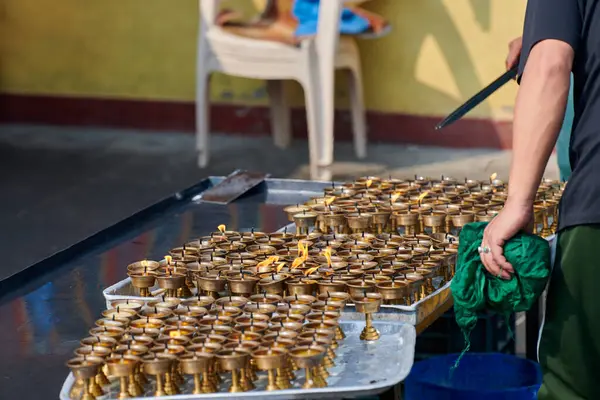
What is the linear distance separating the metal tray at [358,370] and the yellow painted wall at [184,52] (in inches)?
166

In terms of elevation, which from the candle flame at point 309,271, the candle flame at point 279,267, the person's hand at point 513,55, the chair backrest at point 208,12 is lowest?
the candle flame at point 309,271

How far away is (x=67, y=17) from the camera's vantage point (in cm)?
678

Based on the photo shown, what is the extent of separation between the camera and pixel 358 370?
1.83 m

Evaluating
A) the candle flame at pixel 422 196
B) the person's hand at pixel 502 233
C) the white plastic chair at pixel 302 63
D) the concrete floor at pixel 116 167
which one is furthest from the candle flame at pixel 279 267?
the white plastic chair at pixel 302 63

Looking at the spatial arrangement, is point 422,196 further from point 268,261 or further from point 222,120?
point 222,120

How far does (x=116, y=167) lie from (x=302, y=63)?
1.18m

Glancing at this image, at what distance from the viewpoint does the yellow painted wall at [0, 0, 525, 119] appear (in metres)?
6.06

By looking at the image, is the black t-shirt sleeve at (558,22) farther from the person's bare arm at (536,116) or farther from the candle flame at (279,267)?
the candle flame at (279,267)

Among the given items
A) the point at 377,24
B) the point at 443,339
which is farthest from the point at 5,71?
the point at 443,339

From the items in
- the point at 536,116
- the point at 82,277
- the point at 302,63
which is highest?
the point at 302,63

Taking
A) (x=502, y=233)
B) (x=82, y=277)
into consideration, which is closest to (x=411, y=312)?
(x=502, y=233)

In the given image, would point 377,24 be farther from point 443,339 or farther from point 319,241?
point 319,241

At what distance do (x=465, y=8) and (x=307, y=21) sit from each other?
853mm

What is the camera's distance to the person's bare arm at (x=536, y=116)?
1.67 meters
